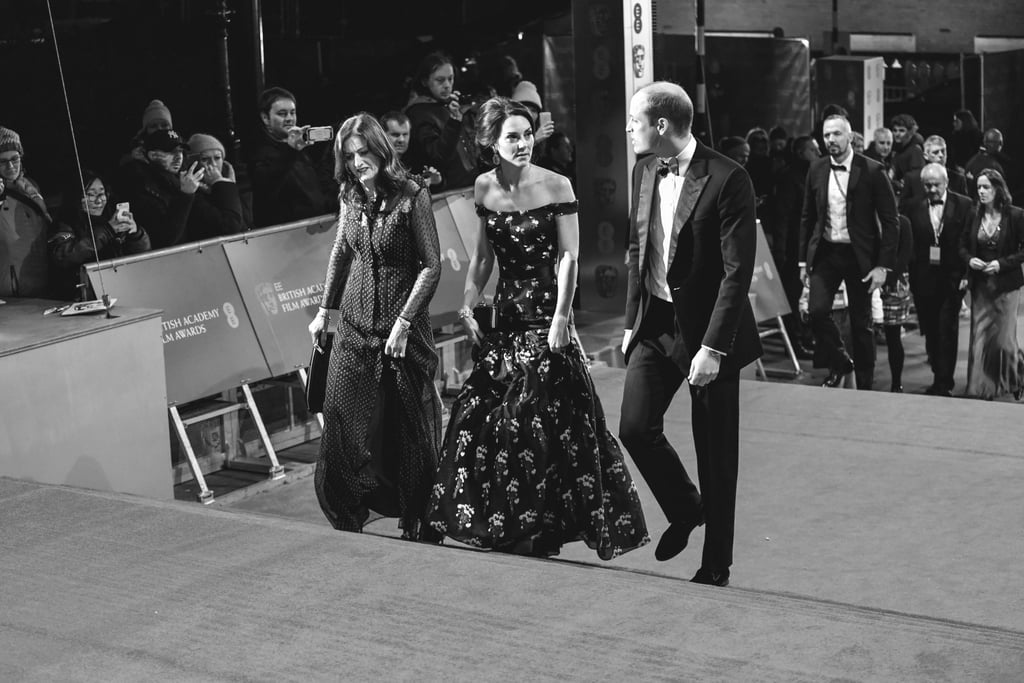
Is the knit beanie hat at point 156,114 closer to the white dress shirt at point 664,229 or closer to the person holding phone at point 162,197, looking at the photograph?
the person holding phone at point 162,197

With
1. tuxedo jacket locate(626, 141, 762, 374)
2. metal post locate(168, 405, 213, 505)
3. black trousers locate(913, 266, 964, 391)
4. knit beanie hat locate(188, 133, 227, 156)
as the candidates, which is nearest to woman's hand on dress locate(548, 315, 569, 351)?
tuxedo jacket locate(626, 141, 762, 374)

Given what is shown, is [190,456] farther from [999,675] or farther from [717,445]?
[999,675]

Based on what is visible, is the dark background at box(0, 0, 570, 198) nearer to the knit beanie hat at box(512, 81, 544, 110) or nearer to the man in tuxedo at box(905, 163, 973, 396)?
the knit beanie hat at box(512, 81, 544, 110)

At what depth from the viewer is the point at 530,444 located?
4504 mm

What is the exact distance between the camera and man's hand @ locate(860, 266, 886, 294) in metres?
7.39

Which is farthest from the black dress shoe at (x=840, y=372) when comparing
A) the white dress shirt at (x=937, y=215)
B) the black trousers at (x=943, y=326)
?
the white dress shirt at (x=937, y=215)

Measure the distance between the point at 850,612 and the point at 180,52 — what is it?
873 centimetres

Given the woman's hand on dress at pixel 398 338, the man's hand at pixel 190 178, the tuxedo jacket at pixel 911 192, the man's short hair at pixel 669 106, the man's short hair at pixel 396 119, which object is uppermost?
the man's short hair at pixel 669 106

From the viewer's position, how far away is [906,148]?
1084cm

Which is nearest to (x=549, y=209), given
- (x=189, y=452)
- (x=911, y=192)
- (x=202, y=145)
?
(x=189, y=452)

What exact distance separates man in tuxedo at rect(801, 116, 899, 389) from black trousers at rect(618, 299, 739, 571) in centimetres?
360

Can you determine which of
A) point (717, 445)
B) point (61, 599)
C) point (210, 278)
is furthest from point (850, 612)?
point (210, 278)

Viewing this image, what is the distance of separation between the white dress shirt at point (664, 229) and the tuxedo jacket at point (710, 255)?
1cm

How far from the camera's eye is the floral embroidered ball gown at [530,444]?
14.8 ft
